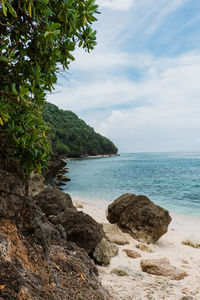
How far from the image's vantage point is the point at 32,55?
2516mm

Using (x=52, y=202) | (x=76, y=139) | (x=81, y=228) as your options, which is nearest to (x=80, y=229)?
(x=81, y=228)

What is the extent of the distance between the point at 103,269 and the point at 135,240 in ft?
9.41

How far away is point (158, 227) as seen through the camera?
7938 mm

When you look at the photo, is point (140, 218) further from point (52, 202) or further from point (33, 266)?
point (33, 266)

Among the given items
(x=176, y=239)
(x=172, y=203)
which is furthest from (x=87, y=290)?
(x=172, y=203)

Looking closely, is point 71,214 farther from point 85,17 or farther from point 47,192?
point 85,17

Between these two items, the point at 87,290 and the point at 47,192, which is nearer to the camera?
the point at 87,290

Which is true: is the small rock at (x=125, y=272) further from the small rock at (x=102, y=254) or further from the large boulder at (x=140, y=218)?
the large boulder at (x=140, y=218)

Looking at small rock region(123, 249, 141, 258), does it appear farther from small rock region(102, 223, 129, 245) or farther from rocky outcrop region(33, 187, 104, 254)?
rocky outcrop region(33, 187, 104, 254)

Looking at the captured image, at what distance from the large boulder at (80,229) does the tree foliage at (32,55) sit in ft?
9.12

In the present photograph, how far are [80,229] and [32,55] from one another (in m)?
3.87

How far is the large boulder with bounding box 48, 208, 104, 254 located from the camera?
5.04 meters

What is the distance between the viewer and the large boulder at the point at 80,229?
504 centimetres

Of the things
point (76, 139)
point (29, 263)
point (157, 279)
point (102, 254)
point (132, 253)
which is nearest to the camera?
point (29, 263)
